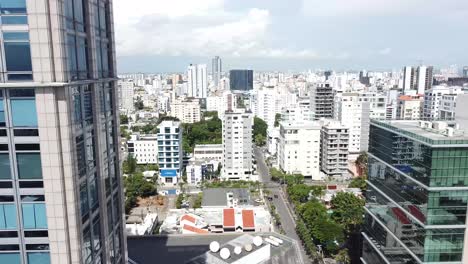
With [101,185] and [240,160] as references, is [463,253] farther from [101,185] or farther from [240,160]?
[240,160]

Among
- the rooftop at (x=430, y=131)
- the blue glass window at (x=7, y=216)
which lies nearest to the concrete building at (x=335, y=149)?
the rooftop at (x=430, y=131)

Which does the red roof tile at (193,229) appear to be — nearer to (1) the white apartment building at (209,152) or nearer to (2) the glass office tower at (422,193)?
(2) the glass office tower at (422,193)

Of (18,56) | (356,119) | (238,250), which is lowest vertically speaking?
(238,250)

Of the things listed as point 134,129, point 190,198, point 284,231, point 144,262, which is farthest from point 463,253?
point 134,129

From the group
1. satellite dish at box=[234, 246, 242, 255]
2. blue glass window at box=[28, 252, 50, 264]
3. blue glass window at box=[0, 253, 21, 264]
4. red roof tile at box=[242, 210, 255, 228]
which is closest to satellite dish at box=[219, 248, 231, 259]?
satellite dish at box=[234, 246, 242, 255]

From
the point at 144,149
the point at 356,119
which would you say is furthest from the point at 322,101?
the point at 144,149

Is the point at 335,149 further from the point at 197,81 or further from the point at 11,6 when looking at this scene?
the point at 197,81
